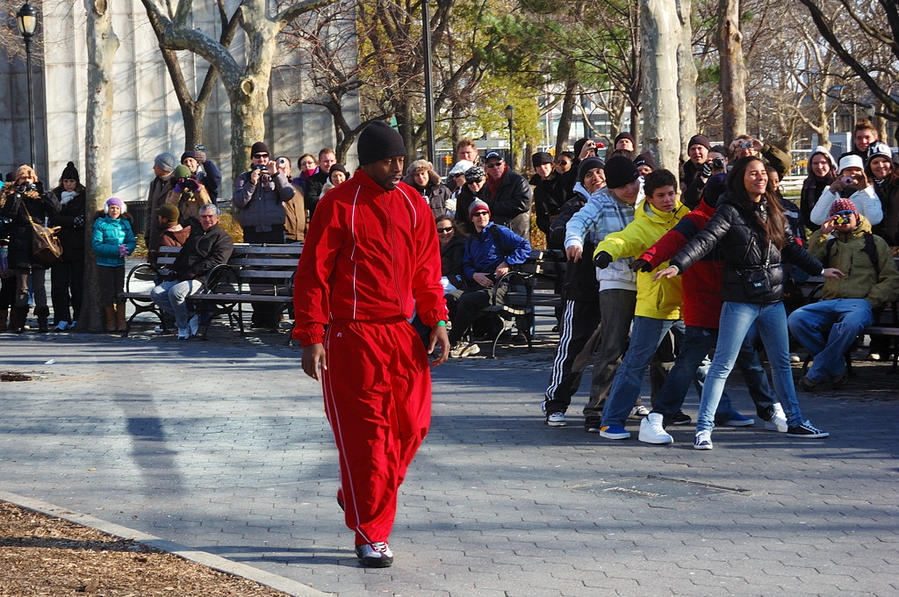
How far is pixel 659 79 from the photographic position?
14.5 meters

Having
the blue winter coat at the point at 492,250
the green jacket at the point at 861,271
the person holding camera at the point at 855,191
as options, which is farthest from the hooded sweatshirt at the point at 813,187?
the blue winter coat at the point at 492,250

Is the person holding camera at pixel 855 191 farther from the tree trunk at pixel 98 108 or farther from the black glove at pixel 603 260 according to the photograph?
the tree trunk at pixel 98 108

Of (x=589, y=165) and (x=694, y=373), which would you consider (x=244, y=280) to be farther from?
(x=694, y=373)

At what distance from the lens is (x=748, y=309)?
339 inches

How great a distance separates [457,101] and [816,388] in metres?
30.2

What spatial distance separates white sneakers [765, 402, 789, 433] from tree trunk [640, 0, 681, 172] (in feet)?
18.8

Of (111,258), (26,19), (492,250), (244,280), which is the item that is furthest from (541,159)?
(26,19)

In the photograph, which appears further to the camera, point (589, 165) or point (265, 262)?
point (265, 262)

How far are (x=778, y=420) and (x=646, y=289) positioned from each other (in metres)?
1.27

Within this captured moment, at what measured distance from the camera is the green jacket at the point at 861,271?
35.0ft

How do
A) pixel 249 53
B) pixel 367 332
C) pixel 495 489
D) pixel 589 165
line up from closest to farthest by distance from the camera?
pixel 367 332
pixel 495 489
pixel 589 165
pixel 249 53

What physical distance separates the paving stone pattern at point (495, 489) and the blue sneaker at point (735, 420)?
144mm

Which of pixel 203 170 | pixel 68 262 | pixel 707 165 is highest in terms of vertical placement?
pixel 203 170

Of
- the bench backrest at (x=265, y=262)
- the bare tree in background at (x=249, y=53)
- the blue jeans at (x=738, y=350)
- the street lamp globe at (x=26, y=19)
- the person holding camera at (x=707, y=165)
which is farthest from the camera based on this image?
the street lamp globe at (x=26, y=19)
